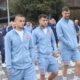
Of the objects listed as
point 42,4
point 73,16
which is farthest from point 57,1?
point 73,16

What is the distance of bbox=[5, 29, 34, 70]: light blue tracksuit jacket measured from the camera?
382cm

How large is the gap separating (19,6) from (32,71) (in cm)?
2572

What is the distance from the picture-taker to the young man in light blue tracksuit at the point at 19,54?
383cm

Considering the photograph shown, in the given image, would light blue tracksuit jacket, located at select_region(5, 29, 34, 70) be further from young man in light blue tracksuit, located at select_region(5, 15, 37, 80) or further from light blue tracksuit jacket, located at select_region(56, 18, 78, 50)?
light blue tracksuit jacket, located at select_region(56, 18, 78, 50)

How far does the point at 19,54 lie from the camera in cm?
384

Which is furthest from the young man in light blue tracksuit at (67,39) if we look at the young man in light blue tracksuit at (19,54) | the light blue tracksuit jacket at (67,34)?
the young man in light blue tracksuit at (19,54)

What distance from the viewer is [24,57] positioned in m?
3.86

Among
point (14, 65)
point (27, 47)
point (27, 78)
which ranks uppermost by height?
point (27, 47)

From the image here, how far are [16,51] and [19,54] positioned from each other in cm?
8

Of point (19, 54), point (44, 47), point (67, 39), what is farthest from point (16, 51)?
point (67, 39)

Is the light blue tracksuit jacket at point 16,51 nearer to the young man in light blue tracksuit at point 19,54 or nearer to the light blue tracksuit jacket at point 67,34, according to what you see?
the young man in light blue tracksuit at point 19,54

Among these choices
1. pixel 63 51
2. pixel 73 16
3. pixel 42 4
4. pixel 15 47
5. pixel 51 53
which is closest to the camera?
pixel 15 47

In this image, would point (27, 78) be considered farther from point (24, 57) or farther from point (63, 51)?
point (63, 51)

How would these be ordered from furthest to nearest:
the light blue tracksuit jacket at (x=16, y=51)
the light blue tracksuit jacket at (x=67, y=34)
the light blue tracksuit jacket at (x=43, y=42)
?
the light blue tracksuit jacket at (x=67, y=34)
the light blue tracksuit jacket at (x=43, y=42)
the light blue tracksuit jacket at (x=16, y=51)
